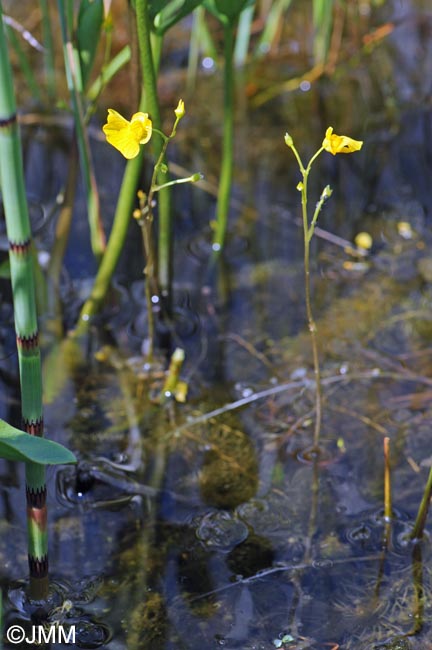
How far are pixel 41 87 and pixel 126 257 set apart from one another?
3.14 ft

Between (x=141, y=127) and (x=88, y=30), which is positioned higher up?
(x=88, y=30)

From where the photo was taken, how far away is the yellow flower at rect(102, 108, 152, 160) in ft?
3.88

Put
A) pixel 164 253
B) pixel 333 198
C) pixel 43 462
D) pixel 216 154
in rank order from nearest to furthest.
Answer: pixel 43 462 → pixel 164 253 → pixel 333 198 → pixel 216 154

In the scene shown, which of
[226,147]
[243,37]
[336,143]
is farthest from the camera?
[243,37]

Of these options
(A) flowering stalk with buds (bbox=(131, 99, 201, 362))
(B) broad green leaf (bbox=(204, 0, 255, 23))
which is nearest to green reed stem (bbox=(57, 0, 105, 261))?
(A) flowering stalk with buds (bbox=(131, 99, 201, 362))

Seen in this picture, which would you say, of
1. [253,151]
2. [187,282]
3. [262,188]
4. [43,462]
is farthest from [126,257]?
[43,462]

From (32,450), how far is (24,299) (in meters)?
0.20

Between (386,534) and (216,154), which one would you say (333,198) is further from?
(386,534)

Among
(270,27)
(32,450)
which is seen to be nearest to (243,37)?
(270,27)

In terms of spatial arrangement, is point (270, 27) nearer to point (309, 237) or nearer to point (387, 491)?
point (309, 237)

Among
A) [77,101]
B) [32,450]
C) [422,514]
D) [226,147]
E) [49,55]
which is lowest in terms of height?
[422,514]

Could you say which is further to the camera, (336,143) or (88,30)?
(88,30)

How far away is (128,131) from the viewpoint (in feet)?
3.93

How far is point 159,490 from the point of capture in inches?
60.8
